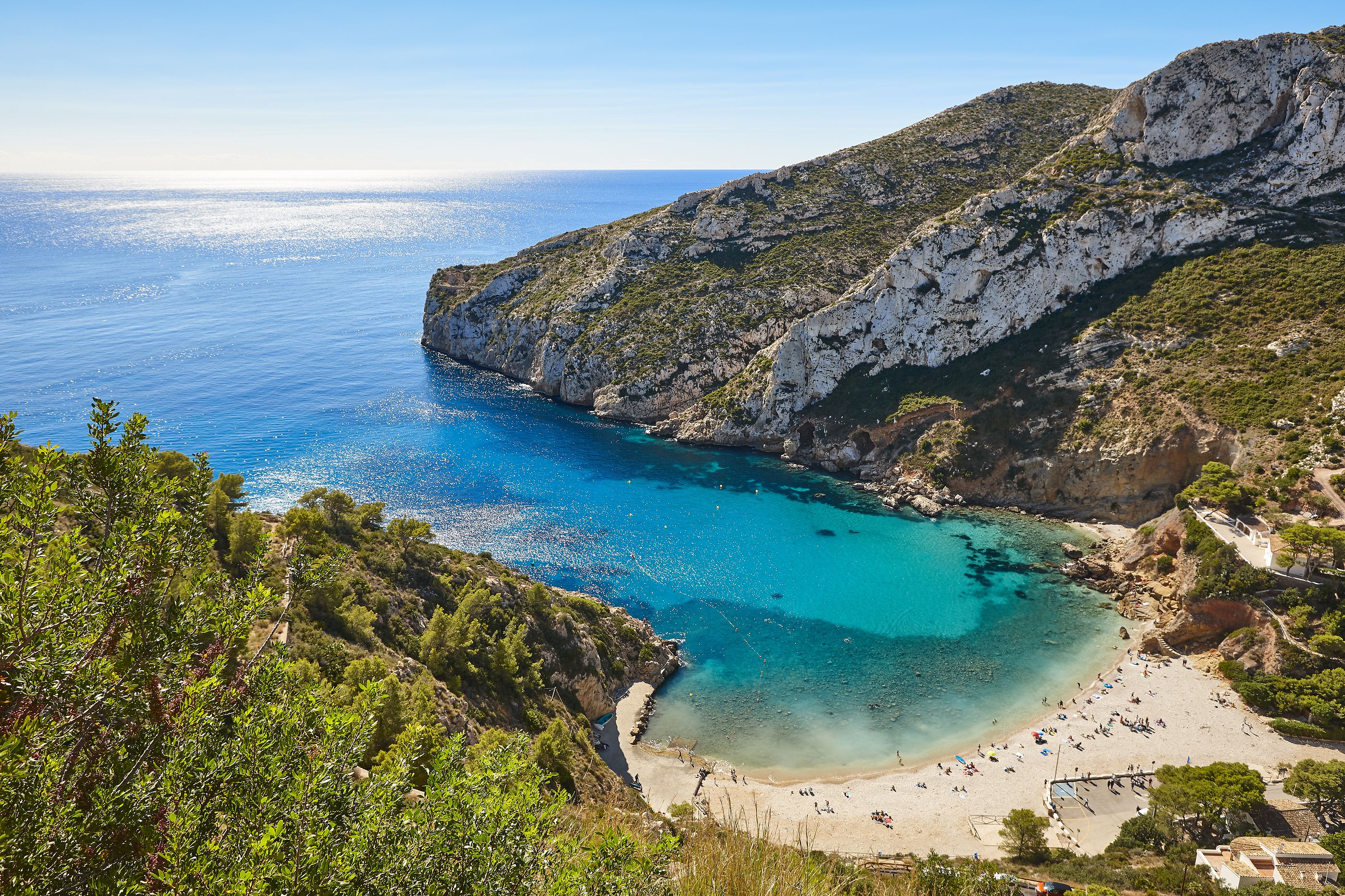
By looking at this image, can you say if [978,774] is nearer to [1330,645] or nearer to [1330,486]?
[1330,645]

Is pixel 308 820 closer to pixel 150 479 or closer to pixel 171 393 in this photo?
pixel 150 479

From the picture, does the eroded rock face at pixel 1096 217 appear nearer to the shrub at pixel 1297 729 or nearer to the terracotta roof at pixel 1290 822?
the shrub at pixel 1297 729

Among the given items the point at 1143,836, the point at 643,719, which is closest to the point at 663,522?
the point at 643,719

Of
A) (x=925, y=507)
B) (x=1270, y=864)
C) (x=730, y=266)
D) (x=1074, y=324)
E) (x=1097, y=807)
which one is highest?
(x=730, y=266)

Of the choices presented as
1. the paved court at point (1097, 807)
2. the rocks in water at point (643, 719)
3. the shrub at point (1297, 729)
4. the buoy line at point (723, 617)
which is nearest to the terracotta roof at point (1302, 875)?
the paved court at point (1097, 807)

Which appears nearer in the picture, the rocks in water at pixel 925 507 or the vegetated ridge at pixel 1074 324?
the vegetated ridge at pixel 1074 324
